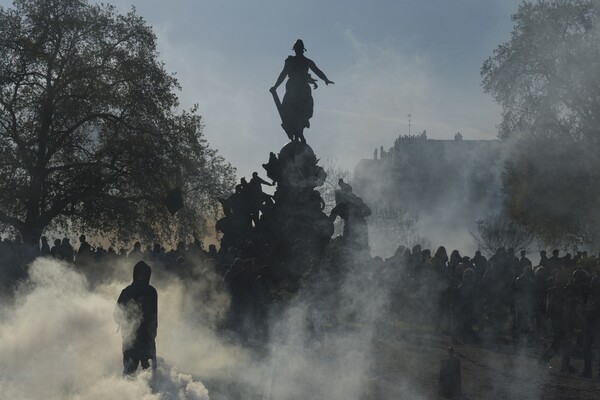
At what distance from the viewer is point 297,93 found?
2278 cm

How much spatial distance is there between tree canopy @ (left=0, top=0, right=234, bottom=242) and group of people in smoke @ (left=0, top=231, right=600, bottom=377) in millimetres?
11629

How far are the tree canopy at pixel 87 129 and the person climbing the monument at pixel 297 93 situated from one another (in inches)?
391

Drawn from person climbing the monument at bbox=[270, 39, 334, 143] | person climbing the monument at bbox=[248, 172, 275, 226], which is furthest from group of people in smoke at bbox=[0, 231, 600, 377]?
person climbing the monument at bbox=[270, 39, 334, 143]

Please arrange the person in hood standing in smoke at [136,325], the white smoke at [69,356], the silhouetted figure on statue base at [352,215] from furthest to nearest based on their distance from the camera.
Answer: the silhouetted figure on statue base at [352,215] < the person in hood standing in smoke at [136,325] < the white smoke at [69,356]

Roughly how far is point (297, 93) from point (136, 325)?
1342 centimetres

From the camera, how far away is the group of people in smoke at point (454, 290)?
48.2 feet

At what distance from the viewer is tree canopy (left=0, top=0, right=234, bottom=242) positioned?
32062 mm

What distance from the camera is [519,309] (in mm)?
18078

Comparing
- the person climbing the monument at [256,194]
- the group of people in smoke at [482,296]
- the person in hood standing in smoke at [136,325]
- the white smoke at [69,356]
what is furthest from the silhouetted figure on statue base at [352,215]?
the person in hood standing in smoke at [136,325]

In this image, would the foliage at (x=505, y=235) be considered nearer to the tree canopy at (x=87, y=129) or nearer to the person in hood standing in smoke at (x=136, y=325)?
the tree canopy at (x=87, y=129)

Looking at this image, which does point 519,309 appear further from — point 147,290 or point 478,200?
point 478,200

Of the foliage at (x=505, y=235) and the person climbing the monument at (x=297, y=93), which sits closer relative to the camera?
the person climbing the monument at (x=297, y=93)

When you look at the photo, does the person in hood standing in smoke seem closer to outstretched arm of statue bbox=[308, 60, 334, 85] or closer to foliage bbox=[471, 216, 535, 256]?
outstretched arm of statue bbox=[308, 60, 334, 85]

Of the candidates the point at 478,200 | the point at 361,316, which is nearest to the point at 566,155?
the point at 361,316
